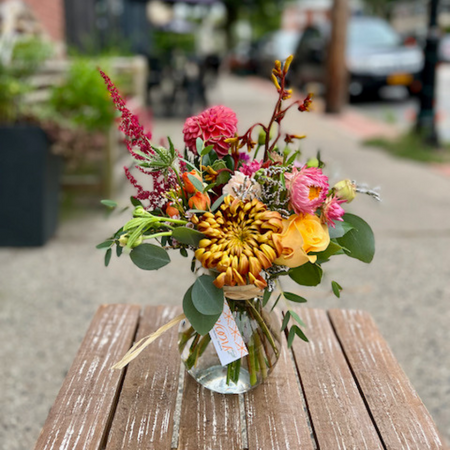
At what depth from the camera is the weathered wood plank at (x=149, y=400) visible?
1.34m

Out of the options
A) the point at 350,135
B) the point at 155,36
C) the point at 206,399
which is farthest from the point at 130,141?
the point at 155,36

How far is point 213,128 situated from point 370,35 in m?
13.1

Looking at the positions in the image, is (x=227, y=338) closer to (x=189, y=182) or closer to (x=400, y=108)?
(x=189, y=182)

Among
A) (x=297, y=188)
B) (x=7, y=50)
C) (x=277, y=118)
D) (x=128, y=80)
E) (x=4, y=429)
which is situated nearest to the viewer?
(x=297, y=188)

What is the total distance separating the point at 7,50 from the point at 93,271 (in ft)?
6.47

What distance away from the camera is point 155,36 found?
67.7 feet

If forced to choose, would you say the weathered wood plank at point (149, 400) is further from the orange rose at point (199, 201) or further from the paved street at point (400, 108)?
the paved street at point (400, 108)

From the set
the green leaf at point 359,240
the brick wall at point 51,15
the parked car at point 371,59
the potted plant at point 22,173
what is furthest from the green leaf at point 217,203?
the parked car at point 371,59

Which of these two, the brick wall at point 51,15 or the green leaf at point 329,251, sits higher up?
the brick wall at point 51,15

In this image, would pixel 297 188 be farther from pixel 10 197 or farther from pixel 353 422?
pixel 10 197

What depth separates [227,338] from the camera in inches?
55.4

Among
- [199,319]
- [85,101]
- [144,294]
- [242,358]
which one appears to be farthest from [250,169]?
[85,101]

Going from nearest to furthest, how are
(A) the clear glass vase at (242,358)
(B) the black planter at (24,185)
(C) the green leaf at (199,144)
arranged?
1. (C) the green leaf at (199,144)
2. (A) the clear glass vase at (242,358)
3. (B) the black planter at (24,185)

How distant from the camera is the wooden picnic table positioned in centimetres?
135
